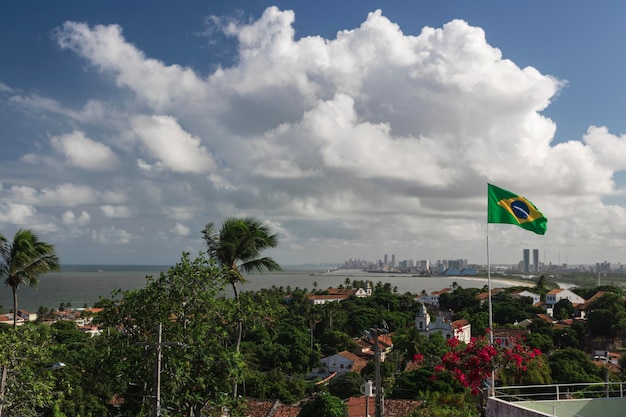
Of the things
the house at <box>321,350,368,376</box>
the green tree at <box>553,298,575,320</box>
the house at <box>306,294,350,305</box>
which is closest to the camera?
the house at <box>321,350,368,376</box>

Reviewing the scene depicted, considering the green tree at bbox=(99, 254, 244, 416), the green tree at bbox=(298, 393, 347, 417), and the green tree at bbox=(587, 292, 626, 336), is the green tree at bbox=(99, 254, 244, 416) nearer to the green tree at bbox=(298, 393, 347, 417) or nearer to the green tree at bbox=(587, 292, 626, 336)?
the green tree at bbox=(298, 393, 347, 417)

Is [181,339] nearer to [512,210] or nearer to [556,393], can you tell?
[556,393]

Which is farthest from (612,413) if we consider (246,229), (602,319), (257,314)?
(602,319)

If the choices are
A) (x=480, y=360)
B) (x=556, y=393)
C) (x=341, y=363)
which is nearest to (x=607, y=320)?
(x=341, y=363)

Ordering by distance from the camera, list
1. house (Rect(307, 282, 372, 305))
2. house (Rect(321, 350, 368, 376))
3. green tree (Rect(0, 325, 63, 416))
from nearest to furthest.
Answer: green tree (Rect(0, 325, 63, 416))
house (Rect(321, 350, 368, 376))
house (Rect(307, 282, 372, 305))

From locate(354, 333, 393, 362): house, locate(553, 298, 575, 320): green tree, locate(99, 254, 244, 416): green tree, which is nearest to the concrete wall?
locate(99, 254, 244, 416): green tree

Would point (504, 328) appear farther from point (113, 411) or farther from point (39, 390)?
point (39, 390)
